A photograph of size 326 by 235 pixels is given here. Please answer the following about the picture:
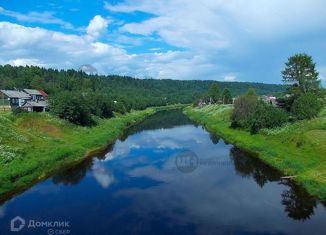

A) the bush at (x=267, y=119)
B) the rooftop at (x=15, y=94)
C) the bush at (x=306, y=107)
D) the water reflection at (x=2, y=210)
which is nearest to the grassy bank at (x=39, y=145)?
the water reflection at (x=2, y=210)

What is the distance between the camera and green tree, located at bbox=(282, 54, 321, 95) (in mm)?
73500

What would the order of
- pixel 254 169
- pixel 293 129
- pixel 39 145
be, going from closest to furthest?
1. pixel 254 169
2. pixel 39 145
3. pixel 293 129

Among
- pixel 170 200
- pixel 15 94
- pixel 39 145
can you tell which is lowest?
pixel 170 200

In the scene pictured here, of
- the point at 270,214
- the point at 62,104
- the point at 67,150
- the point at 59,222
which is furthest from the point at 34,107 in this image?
the point at 270,214

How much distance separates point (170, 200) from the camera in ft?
109

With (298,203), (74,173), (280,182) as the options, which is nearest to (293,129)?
(280,182)

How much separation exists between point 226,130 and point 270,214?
50021 mm

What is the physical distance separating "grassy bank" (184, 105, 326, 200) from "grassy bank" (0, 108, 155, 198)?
24.5 metres

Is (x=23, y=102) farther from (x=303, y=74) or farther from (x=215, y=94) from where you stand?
(x=215, y=94)

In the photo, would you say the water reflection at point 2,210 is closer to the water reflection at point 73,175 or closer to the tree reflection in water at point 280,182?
the water reflection at point 73,175

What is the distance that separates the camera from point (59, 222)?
90.7 feet

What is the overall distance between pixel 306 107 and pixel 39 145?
43.6 metres

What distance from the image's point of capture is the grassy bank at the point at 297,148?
37.1 meters

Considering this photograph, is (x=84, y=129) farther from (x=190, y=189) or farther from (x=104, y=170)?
(x=190, y=189)
